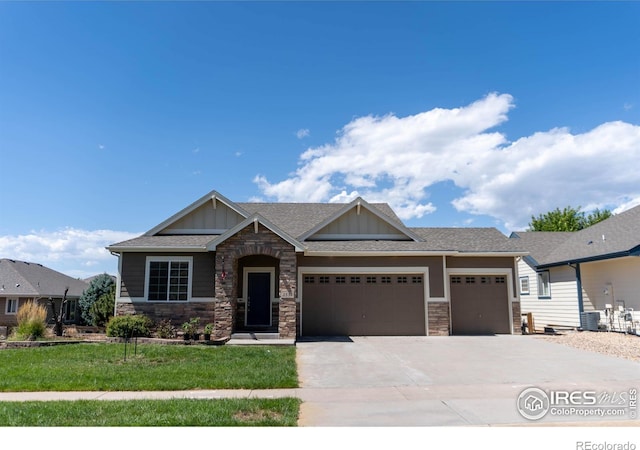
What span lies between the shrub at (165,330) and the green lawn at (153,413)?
324 inches

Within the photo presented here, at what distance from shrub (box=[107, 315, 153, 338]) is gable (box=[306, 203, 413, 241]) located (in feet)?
23.3

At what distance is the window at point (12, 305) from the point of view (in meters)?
25.6

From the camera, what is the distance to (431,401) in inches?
273

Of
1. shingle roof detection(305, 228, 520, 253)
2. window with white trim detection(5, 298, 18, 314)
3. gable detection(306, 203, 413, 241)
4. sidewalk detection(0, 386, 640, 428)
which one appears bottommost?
sidewalk detection(0, 386, 640, 428)

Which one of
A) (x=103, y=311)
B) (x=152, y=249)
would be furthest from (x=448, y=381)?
(x=103, y=311)

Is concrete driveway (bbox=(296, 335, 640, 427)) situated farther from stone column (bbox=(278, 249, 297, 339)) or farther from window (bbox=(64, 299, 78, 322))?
window (bbox=(64, 299, 78, 322))

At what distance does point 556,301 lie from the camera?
20.7 meters

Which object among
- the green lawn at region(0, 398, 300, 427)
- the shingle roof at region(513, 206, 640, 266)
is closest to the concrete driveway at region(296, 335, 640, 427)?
the green lawn at region(0, 398, 300, 427)

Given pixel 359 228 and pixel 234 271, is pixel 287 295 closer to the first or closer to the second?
pixel 234 271

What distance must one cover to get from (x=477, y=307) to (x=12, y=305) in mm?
25870

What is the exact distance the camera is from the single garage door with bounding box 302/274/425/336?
16516 millimetres

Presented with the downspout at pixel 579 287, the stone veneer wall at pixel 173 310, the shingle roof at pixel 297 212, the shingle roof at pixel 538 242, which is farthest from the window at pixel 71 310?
the downspout at pixel 579 287
